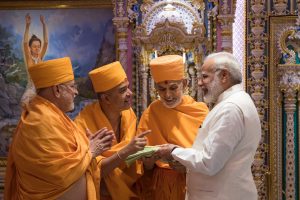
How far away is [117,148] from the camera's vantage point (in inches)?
137

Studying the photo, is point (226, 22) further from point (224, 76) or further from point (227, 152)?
point (227, 152)

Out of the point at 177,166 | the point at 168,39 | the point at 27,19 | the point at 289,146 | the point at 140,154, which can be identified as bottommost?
the point at 289,146

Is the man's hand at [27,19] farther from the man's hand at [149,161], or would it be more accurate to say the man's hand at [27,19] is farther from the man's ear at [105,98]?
the man's hand at [149,161]

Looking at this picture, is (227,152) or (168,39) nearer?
(227,152)

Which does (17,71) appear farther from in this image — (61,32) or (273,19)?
(273,19)

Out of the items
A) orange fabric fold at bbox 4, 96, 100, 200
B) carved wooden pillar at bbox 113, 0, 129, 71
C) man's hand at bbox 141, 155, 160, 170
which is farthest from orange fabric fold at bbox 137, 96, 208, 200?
carved wooden pillar at bbox 113, 0, 129, 71

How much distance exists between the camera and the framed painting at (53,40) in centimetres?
580

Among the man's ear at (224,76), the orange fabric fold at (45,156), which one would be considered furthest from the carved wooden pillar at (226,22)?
the orange fabric fold at (45,156)

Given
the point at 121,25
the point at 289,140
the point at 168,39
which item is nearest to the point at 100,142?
the point at 168,39

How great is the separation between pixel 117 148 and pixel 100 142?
15.2 inches

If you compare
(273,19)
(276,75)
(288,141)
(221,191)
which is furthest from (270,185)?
(221,191)

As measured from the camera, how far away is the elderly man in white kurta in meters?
2.87

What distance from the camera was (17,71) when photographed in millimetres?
6016

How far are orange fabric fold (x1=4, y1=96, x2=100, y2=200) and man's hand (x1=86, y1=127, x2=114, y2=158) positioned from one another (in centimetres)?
11
